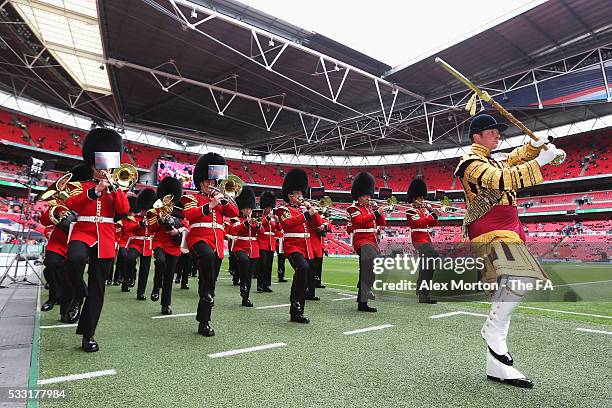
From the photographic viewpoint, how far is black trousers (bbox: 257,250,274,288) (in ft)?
29.6

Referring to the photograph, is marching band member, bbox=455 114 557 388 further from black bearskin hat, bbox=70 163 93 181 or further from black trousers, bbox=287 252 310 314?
black bearskin hat, bbox=70 163 93 181

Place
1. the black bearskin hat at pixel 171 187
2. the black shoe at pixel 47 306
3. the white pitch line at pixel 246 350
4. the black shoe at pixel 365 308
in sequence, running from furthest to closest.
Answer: the black bearskin hat at pixel 171 187, the black shoe at pixel 365 308, the black shoe at pixel 47 306, the white pitch line at pixel 246 350

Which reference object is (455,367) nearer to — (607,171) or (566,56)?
(566,56)

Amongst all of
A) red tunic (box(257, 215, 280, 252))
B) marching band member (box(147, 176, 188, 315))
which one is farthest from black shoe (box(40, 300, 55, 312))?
red tunic (box(257, 215, 280, 252))

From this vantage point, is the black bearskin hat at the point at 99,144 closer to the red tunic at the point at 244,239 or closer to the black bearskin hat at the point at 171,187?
the black bearskin hat at the point at 171,187

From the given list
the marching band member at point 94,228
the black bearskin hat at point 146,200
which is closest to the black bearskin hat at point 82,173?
the marching band member at point 94,228

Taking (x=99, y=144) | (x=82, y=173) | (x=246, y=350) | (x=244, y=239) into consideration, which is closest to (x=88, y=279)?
(x=82, y=173)

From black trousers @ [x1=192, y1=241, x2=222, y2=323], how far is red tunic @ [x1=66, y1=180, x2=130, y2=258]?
1.02 metres

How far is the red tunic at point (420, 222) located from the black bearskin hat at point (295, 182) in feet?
8.12

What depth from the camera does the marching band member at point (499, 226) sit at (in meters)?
2.91

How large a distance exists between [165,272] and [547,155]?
5.32 m

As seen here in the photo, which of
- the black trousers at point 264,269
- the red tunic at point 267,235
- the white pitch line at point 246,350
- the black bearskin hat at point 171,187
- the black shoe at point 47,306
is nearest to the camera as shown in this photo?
the white pitch line at point 246,350

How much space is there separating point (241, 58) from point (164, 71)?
4.41 m

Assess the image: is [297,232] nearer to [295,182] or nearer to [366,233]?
[295,182]
